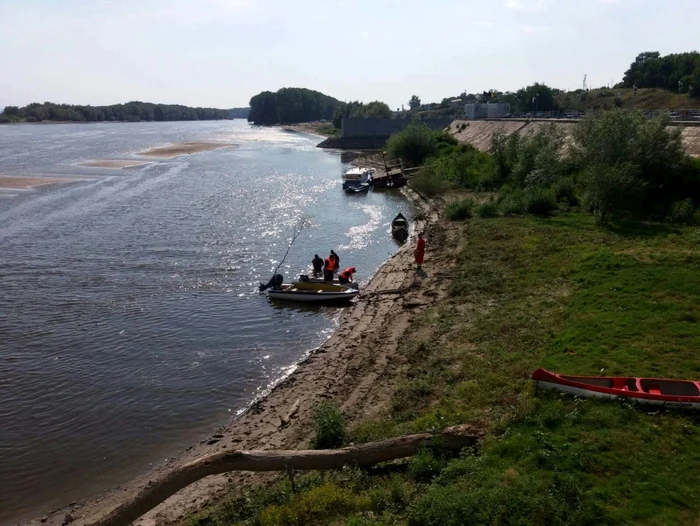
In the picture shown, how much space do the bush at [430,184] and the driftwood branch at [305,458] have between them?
39373 millimetres

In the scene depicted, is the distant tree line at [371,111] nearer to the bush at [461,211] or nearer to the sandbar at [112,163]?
the sandbar at [112,163]

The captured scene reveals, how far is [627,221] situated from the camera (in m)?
28.9

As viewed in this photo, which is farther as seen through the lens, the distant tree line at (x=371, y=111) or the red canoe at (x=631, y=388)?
the distant tree line at (x=371, y=111)

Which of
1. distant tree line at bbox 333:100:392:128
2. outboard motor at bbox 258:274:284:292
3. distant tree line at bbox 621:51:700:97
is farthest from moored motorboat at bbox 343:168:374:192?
distant tree line at bbox 333:100:392:128

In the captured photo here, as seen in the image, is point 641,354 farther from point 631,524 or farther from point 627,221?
point 627,221

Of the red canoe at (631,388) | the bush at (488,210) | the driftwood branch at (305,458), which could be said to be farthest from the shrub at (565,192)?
the driftwood branch at (305,458)

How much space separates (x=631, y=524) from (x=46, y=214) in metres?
45.9

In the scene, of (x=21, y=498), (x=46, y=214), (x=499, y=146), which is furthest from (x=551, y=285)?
(x=46, y=214)

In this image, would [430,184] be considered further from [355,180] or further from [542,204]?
[542,204]

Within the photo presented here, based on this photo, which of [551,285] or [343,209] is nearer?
[551,285]

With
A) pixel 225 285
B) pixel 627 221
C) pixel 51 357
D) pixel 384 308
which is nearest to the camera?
pixel 51 357

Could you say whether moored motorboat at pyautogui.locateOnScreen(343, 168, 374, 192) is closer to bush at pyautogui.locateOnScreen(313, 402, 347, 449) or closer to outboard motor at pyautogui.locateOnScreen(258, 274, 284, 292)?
outboard motor at pyautogui.locateOnScreen(258, 274, 284, 292)

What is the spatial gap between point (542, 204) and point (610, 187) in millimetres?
5603

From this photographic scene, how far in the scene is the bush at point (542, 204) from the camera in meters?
33.2
